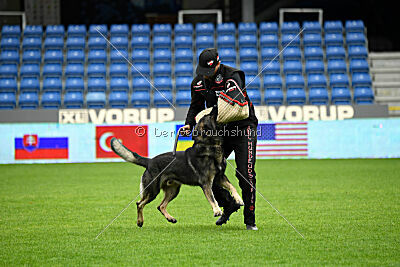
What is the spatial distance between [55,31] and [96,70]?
9.16 ft

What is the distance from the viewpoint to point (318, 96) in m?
19.3

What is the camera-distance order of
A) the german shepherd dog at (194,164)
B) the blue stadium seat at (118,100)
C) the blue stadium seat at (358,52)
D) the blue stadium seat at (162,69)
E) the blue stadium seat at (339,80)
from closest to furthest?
the german shepherd dog at (194,164) → the blue stadium seat at (118,100) → the blue stadium seat at (339,80) → the blue stadium seat at (162,69) → the blue stadium seat at (358,52)

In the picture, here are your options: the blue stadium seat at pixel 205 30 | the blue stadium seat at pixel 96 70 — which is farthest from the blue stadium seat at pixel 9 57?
the blue stadium seat at pixel 205 30

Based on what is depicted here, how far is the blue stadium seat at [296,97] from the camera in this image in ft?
63.2

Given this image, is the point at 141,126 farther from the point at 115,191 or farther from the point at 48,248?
the point at 48,248

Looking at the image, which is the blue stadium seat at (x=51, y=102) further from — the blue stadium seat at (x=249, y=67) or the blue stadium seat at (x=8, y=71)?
the blue stadium seat at (x=249, y=67)

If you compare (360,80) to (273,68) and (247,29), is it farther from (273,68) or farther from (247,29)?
(247,29)

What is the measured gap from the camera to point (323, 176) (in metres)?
12.2

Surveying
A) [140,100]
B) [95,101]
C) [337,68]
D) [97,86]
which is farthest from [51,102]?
[337,68]

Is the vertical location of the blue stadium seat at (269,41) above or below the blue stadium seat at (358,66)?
above

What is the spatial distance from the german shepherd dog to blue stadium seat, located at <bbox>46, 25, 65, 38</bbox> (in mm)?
16673

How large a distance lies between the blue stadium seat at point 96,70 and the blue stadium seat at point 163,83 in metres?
1.95

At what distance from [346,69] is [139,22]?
29.4 ft

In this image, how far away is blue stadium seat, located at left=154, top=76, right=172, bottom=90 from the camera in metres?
19.5
